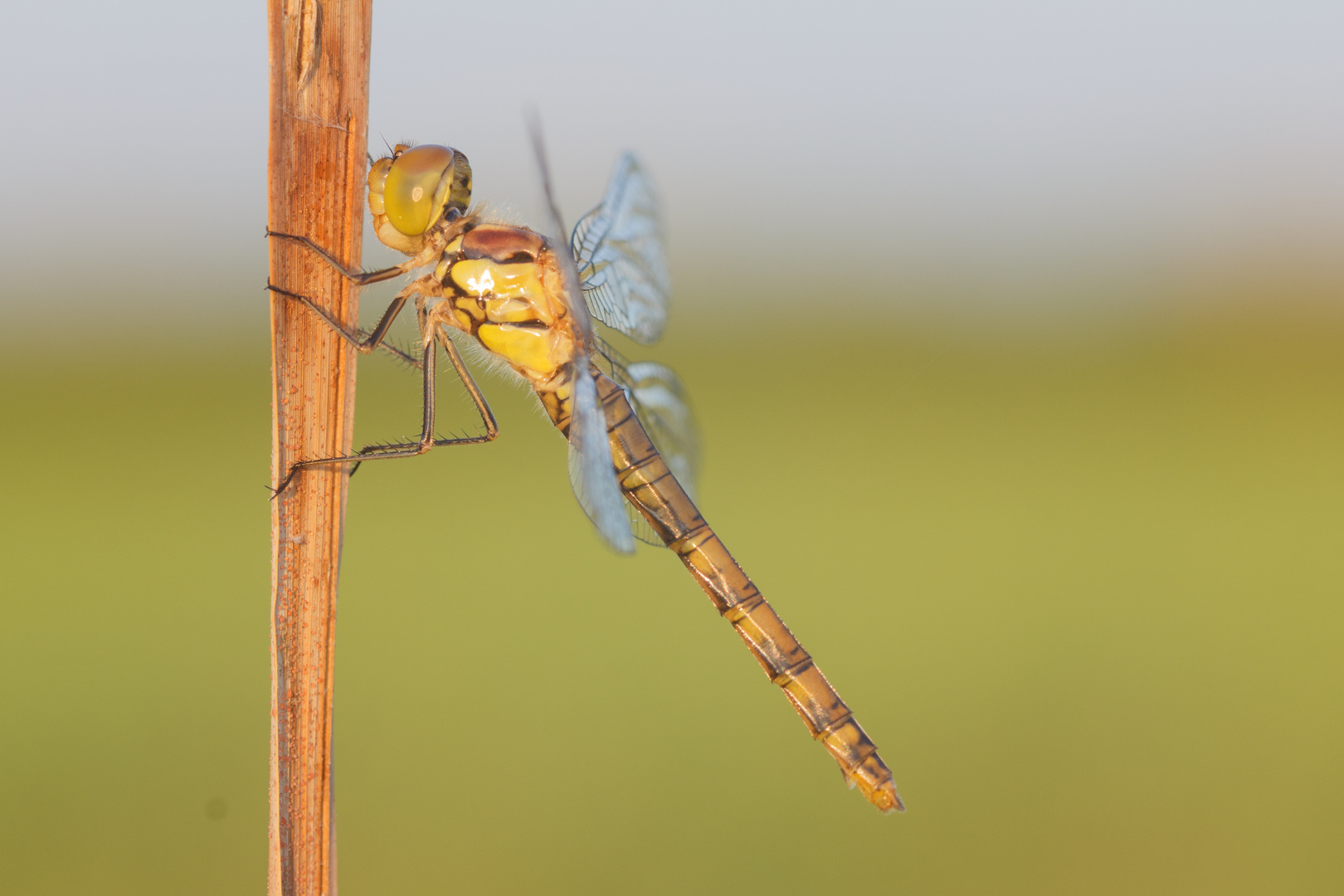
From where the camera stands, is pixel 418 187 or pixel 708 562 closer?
pixel 418 187

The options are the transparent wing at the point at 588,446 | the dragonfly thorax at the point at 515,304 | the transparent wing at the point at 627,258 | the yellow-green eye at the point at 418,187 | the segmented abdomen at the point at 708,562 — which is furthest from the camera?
the transparent wing at the point at 627,258

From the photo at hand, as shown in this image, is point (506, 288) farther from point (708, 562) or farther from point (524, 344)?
point (708, 562)

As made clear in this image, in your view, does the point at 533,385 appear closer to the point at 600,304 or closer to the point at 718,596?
the point at 600,304

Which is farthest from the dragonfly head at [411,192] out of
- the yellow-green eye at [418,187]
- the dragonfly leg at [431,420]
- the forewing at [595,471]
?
the forewing at [595,471]

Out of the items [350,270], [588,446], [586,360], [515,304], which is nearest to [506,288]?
[515,304]

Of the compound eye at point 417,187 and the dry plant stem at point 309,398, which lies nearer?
the dry plant stem at point 309,398

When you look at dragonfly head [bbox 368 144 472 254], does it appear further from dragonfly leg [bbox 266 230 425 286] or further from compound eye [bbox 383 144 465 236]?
dragonfly leg [bbox 266 230 425 286]

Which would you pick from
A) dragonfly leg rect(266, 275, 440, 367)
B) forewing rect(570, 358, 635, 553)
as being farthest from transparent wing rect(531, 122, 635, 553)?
dragonfly leg rect(266, 275, 440, 367)

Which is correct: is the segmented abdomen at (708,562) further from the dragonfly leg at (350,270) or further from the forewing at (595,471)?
the dragonfly leg at (350,270)
